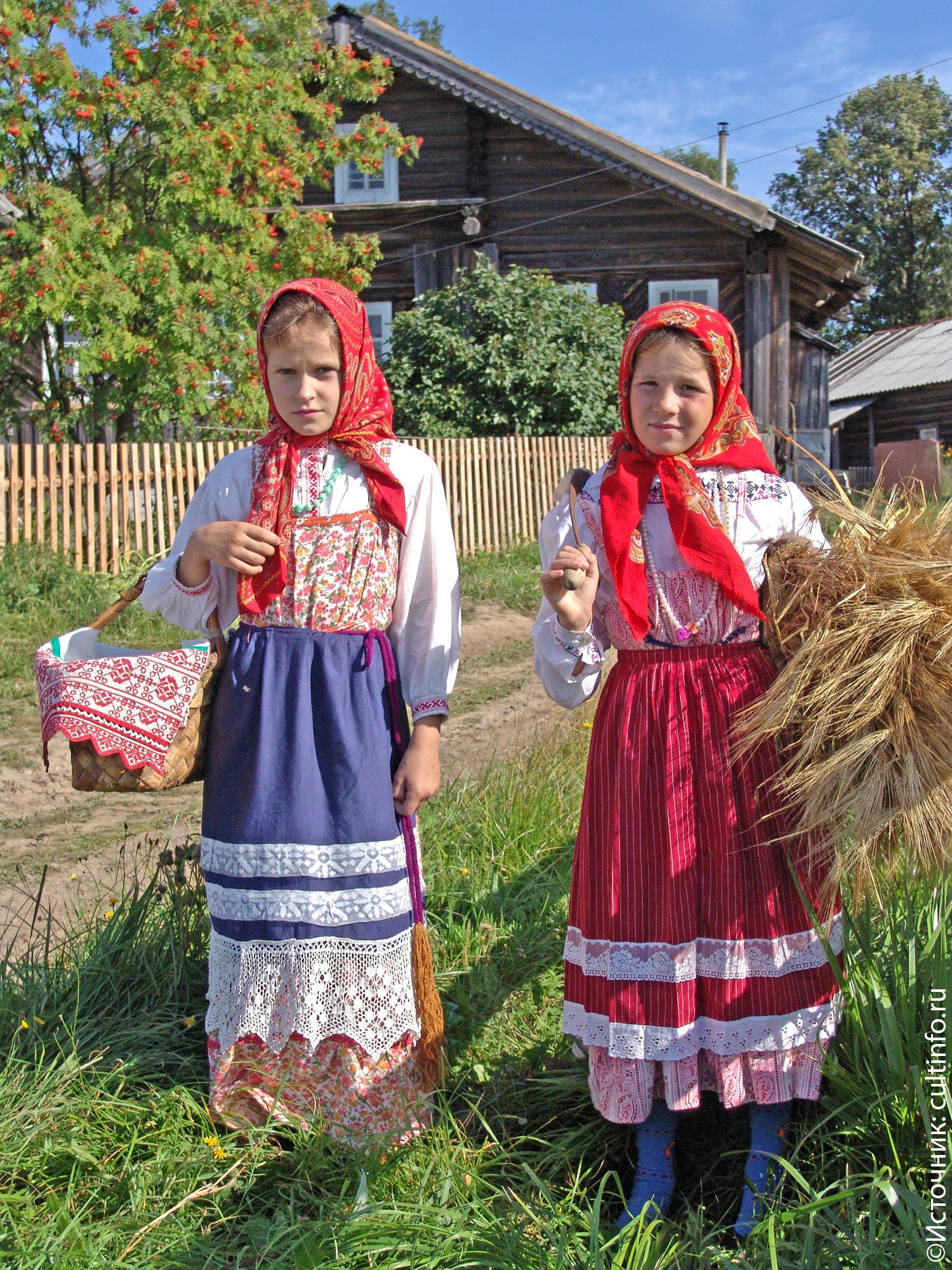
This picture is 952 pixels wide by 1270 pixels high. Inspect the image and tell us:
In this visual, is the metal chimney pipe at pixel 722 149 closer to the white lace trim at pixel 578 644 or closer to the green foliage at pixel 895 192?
the green foliage at pixel 895 192

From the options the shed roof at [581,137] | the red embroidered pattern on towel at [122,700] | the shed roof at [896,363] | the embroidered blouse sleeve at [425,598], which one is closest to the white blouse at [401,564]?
the embroidered blouse sleeve at [425,598]

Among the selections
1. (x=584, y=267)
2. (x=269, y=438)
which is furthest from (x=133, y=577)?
(x=584, y=267)

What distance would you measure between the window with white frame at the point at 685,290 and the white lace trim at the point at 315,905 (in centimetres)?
1306

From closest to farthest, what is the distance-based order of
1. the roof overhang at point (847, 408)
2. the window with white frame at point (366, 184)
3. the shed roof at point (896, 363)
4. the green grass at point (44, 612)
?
1. the green grass at point (44, 612)
2. the window with white frame at point (366, 184)
3. the shed roof at point (896, 363)
4. the roof overhang at point (847, 408)

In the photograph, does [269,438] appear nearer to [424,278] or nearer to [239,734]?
[239,734]

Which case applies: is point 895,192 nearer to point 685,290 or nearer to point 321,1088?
point 685,290

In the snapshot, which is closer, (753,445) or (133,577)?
(753,445)

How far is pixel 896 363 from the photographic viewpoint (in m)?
28.1

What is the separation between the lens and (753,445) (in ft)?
7.10

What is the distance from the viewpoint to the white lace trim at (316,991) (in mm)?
2074

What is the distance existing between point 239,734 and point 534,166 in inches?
548

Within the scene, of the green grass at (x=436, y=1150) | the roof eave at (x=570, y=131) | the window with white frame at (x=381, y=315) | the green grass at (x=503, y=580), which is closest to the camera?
the green grass at (x=436, y=1150)

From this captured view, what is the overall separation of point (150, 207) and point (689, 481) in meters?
8.70

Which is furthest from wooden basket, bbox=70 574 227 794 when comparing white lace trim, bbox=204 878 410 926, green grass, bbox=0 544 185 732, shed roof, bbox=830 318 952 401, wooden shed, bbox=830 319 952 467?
shed roof, bbox=830 318 952 401
